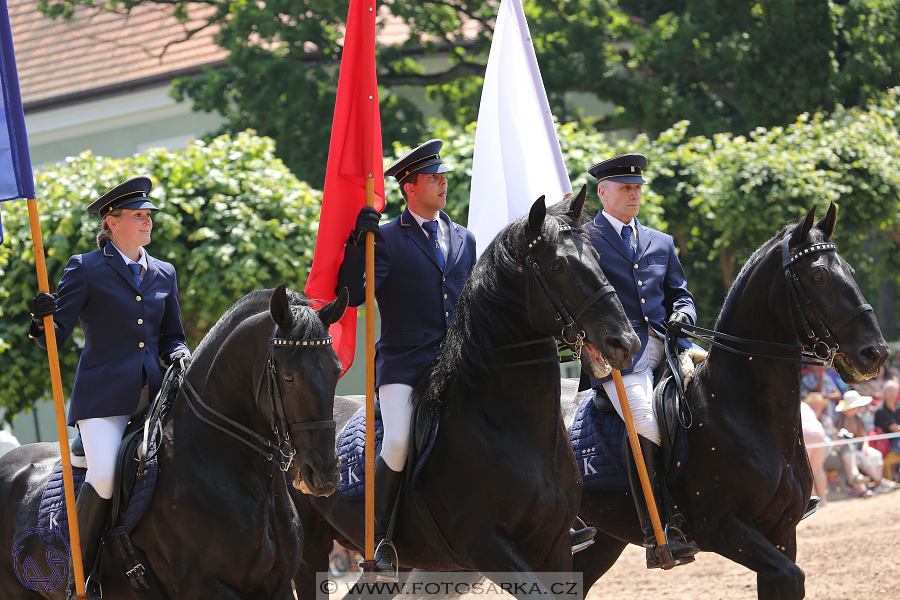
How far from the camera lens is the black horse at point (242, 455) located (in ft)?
14.2

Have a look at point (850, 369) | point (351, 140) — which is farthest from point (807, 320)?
point (351, 140)

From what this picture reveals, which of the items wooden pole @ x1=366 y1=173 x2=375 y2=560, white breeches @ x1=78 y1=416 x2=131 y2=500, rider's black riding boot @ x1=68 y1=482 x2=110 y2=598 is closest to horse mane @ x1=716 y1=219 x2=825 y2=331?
wooden pole @ x1=366 y1=173 x2=375 y2=560

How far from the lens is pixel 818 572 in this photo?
330 inches

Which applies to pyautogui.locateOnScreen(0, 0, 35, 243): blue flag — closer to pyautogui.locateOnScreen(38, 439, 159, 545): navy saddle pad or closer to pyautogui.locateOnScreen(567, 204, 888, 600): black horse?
pyautogui.locateOnScreen(38, 439, 159, 545): navy saddle pad

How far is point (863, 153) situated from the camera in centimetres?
1391

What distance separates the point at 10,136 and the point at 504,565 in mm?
3346

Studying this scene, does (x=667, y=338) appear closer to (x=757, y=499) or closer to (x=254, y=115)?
(x=757, y=499)

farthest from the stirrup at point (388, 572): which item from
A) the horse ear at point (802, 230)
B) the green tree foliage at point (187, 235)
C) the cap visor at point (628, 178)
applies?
the green tree foliage at point (187, 235)

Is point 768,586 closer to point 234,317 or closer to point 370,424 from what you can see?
point 370,424

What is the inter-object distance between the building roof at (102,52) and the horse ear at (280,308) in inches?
609

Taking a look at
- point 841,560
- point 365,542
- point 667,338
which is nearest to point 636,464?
point 667,338

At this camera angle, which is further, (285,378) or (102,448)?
(102,448)

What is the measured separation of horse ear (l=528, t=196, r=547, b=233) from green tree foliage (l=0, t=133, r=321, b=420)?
571 cm

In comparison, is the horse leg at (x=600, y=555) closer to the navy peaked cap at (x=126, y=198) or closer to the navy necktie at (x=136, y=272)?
the navy necktie at (x=136, y=272)
